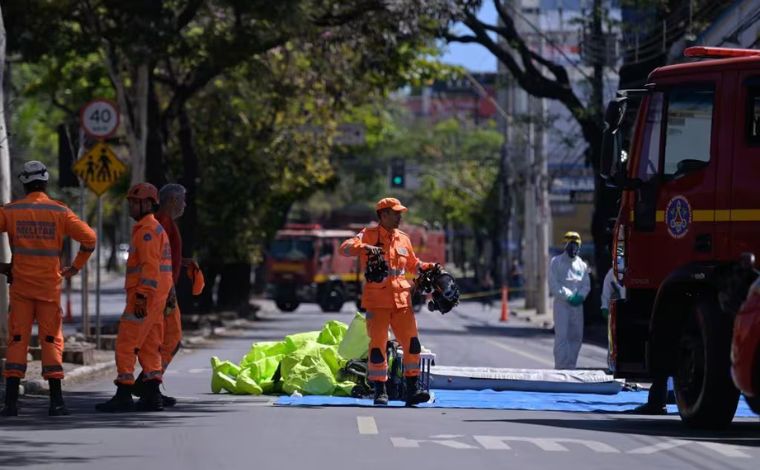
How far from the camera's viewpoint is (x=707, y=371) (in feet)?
43.8

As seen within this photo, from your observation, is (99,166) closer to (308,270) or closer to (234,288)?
(234,288)

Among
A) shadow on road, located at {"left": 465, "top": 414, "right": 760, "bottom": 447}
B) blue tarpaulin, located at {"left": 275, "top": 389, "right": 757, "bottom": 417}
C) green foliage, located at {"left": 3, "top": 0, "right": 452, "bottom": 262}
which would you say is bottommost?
blue tarpaulin, located at {"left": 275, "top": 389, "right": 757, "bottom": 417}

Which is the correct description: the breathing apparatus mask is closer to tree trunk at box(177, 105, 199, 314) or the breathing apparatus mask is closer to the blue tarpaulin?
the blue tarpaulin

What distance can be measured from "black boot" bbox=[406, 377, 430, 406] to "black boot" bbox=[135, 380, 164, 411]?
7.45 feet

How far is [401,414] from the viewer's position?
1464 centimetres

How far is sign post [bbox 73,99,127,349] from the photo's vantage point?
22984 mm

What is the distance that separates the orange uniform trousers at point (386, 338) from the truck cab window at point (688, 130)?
9.74 ft

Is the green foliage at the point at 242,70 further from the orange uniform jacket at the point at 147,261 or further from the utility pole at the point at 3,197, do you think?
the orange uniform jacket at the point at 147,261

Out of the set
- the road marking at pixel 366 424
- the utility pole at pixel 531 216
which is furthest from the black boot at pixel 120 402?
the utility pole at pixel 531 216

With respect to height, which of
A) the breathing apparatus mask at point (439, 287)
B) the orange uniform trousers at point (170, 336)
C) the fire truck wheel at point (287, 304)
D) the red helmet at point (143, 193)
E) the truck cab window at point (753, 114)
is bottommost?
the fire truck wheel at point (287, 304)

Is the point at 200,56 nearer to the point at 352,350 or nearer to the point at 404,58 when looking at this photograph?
the point at 404,58

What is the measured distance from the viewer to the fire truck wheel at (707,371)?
1330cm

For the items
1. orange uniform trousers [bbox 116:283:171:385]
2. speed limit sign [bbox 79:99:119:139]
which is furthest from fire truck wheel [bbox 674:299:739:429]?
speed limit sign [bbox 79:99:119:139]

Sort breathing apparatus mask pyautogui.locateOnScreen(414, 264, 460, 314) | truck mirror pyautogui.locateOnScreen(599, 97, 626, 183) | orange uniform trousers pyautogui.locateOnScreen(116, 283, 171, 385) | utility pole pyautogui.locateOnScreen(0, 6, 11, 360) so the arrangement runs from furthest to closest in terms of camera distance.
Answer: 1. utility pole pyautogui.locateOnScreen(0, 6, 11, 360)
2. breathing apparatus mask pyautogui.locateOnScreen(414, 264, 460, 314)
3. orange uniform trousers pyautogui.locateOnScreen(116, 283, 171, 385)
4. truck mirror pyautogui.locateOnScreen(599, 97, 626, 183)
